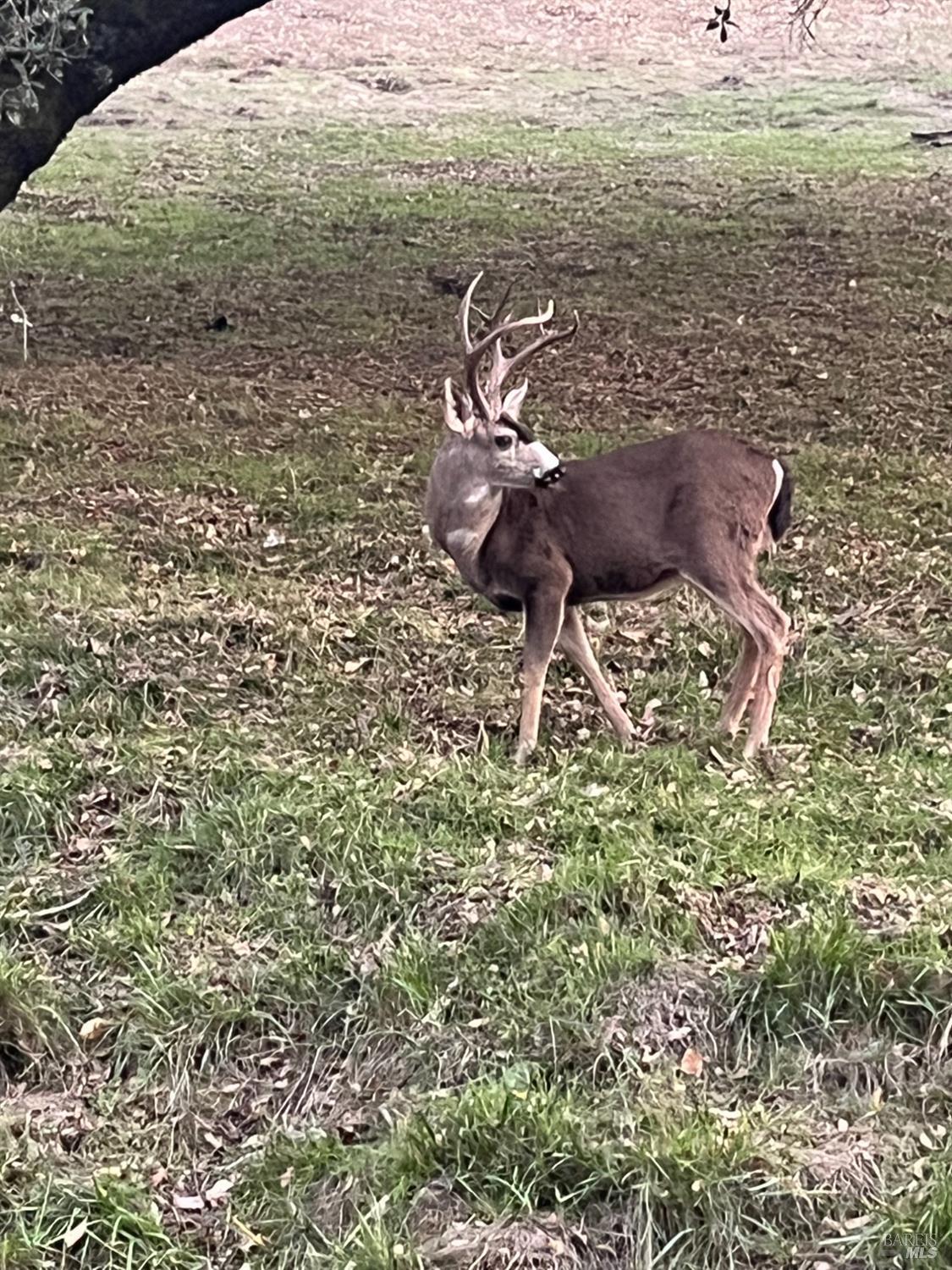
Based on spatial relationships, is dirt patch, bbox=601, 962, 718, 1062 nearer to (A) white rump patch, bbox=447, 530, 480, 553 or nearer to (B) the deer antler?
(A) white rump patch, bbox=447, 530, 480, 553

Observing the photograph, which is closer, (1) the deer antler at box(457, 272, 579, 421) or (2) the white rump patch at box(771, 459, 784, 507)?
(1) the deer antler at box(457, 272, 579, 421)

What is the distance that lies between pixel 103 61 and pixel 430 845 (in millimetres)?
6903

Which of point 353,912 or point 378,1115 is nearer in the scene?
point 378,1115

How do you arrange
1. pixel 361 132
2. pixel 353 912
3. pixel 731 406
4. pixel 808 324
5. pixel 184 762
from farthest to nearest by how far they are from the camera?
pixel 361 132
pixel 808 324
pixel 731 406
pixel 184 762
pixel 353 912

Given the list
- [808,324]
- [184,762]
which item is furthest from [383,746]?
[808,324]

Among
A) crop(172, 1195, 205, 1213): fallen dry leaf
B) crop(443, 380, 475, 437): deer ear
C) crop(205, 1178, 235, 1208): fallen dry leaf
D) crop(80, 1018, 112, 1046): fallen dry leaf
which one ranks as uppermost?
crop(443, 380, 475, 437): deer ear

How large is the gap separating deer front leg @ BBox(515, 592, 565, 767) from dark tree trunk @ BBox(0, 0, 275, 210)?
5622mm

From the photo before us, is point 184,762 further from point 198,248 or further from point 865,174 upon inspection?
point 865,174

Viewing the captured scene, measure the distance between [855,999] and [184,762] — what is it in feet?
7.78

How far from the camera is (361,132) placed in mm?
18625

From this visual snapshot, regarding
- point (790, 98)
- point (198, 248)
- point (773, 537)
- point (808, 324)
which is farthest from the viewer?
point (790, 98)

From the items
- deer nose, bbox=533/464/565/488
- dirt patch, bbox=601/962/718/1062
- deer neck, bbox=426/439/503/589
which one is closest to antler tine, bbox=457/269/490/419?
deer neck, bbox=426/439/503/589

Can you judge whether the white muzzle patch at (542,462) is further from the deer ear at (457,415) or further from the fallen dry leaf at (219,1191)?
the fallen dry leaf at (219,1191)

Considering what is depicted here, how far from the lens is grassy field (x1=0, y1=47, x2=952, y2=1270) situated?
11.5 feet
